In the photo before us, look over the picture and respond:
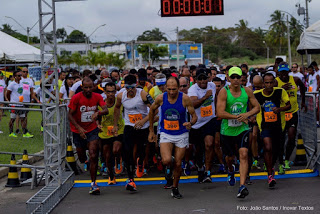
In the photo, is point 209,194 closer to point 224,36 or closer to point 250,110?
point 250,110

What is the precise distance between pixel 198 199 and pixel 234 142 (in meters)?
1.09

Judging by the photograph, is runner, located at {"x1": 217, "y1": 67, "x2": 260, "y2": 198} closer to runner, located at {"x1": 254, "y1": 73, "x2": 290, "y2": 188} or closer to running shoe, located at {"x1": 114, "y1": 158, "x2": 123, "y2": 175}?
runner, located at {"x1": 254, "y1": 73, "x2": 290, "y2": 188}

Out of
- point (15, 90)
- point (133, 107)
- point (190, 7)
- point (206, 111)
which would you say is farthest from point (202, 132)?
point (15, 90)

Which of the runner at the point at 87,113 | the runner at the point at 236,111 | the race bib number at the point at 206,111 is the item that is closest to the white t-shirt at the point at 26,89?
the runner at the point at 87,113

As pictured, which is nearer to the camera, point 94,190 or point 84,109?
point 94,190

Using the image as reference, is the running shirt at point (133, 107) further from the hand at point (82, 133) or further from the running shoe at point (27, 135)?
the running shoe at point (27, 135)

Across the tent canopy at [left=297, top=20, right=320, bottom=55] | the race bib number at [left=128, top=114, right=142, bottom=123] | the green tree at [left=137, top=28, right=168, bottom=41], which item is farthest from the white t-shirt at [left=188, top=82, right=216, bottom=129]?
the green tree at [left=137, top=28, right=168, bottom=41]

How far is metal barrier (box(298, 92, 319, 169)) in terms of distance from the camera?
34.4 ft

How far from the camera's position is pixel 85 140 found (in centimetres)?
985

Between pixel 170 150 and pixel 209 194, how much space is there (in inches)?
38.2

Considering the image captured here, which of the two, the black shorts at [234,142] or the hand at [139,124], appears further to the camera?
the hand at [139,124]

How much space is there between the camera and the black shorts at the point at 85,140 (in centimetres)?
951

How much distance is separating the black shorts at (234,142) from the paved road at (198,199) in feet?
2.31

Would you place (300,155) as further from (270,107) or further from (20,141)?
(20,141)
